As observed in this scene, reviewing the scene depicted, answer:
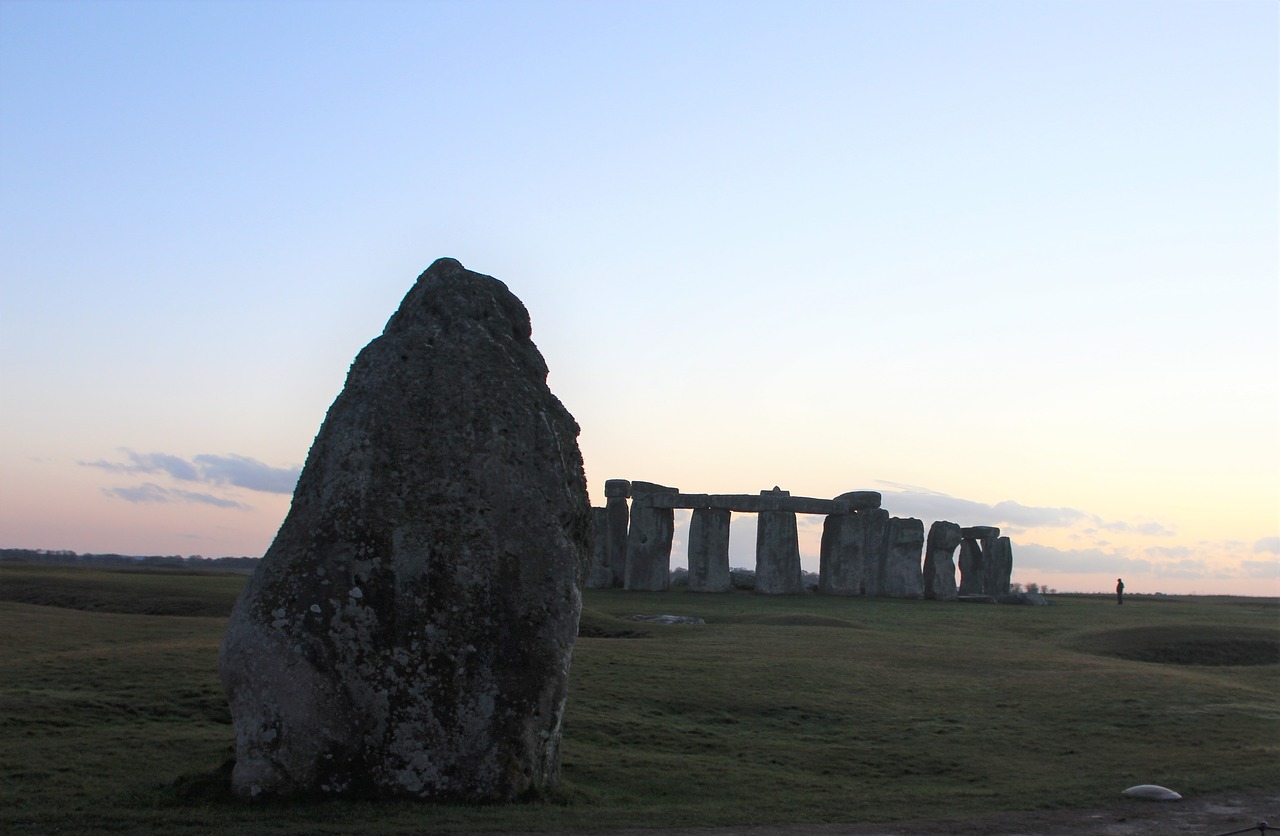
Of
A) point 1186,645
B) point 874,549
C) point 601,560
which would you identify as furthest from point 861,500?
point 1186,645

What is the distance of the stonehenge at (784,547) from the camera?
45844mm

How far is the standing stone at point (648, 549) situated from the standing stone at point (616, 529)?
49.5 inches

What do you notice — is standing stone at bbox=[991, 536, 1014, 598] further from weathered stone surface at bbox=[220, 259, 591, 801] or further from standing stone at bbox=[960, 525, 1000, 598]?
weathered stone surface at bbox=[220, 259, 591, 801]

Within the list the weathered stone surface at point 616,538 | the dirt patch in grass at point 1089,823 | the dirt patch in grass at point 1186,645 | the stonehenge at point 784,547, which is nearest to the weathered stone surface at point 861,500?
the stonehenge at point 784,547

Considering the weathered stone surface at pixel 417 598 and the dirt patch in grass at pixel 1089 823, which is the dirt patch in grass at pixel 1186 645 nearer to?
the dirt patch in grass at pixel 1089 823

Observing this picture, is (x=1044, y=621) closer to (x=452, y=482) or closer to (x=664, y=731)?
(x=664, y=731)

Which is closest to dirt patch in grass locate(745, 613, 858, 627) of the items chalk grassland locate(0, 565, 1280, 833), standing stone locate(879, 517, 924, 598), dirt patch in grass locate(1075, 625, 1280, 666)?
chalk grassland locate(0, 565, 1280, 833)

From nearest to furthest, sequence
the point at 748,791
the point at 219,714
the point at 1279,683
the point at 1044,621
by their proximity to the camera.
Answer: the point at 748,791 < the point at 219,714 < the point at 1279,683 < the point at 1044,621

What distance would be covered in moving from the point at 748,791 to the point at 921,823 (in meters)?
2.12

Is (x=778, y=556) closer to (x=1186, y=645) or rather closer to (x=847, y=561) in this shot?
(x=847, y=561)

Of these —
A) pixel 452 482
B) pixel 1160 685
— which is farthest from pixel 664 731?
pixel 1160 685

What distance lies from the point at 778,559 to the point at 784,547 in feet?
1.71

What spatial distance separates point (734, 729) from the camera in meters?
16.3

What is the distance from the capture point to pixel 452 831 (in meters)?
9.58
